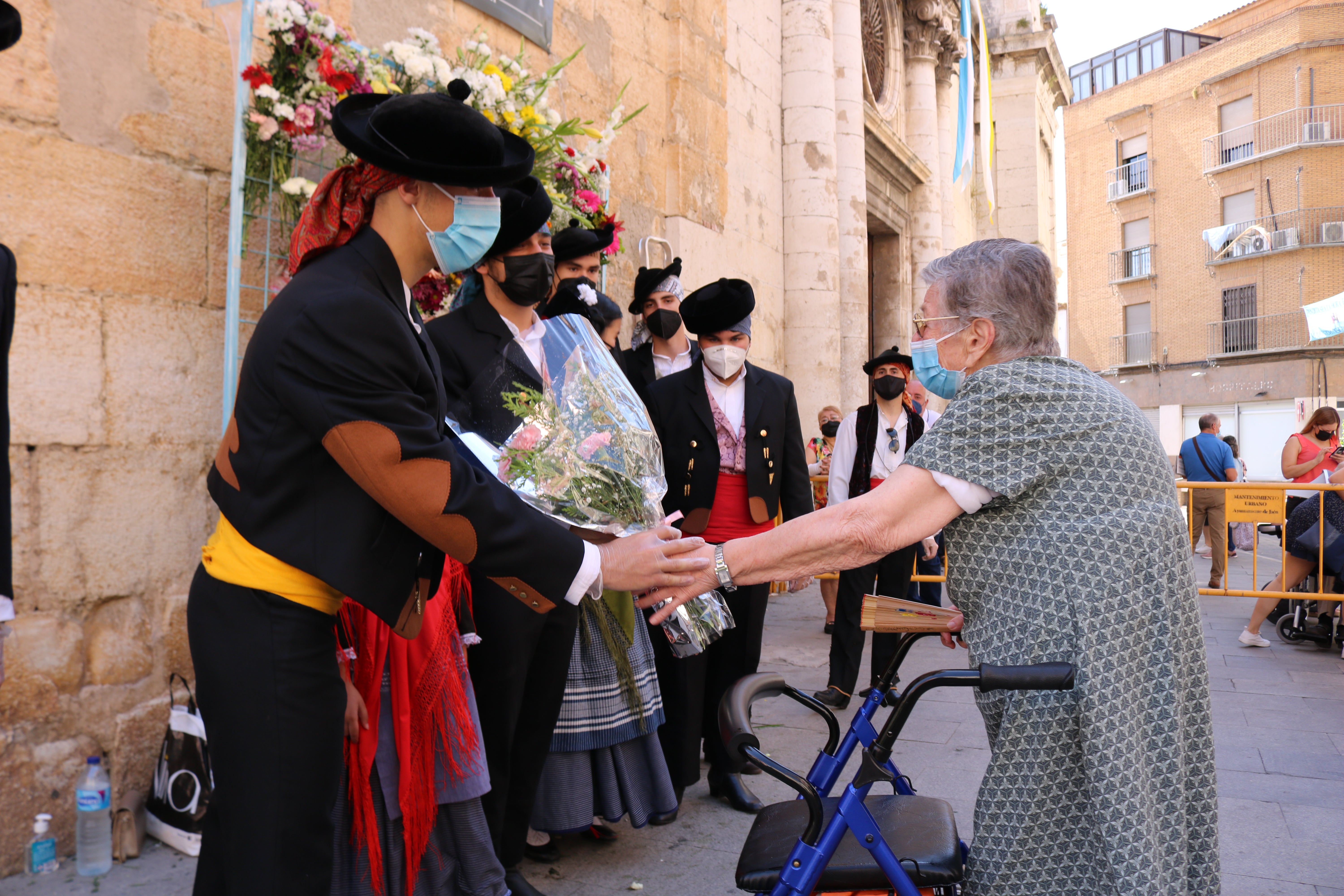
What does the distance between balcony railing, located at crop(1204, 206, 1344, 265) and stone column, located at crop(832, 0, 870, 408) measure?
2553 cm

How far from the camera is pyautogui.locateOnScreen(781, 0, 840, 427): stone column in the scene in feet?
31.1

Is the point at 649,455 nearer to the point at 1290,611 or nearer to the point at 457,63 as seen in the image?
the point at 457,63

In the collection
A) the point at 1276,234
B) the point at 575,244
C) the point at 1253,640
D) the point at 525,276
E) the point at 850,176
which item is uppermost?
the point at 1276,234

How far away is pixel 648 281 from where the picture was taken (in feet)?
14.6

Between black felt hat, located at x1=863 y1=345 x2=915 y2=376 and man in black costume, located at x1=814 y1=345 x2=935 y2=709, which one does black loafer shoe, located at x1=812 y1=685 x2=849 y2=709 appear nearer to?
man in black costume, located at x1=814 y1=345 x2=935 y2=709

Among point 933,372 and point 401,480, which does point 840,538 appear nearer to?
point 933,372

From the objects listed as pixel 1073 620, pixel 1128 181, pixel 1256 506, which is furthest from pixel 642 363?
pixel 1128 181

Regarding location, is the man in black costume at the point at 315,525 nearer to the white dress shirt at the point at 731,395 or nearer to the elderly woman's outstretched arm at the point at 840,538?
the elderly woman's outstretched arm at the point at 840,538

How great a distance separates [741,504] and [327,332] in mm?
2667

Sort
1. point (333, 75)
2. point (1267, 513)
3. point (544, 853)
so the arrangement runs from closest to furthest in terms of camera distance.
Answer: point (544, 853)
point (333, 75)
point (1267, 513)

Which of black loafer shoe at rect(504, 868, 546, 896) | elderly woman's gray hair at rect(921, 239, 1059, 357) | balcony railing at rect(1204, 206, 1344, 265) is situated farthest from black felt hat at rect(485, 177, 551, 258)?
balcony railing at rect(1204, 206, 1344, 265)

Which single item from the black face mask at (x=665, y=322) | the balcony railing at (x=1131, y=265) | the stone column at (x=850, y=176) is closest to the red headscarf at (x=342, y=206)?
the black face mask at (x=665, y=322)

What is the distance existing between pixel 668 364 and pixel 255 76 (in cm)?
211

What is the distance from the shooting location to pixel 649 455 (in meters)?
2.49
